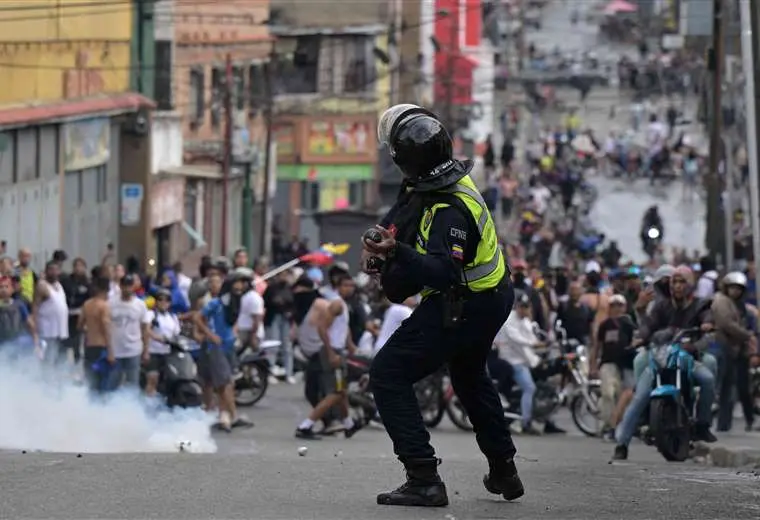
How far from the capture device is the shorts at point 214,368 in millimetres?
20391

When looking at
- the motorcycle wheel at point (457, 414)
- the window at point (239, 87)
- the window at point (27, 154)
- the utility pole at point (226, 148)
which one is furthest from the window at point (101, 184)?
the motorcycle wheel at point (457, 414)

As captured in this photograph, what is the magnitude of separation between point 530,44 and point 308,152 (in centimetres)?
6837

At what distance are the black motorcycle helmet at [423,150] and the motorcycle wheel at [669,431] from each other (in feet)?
23.6

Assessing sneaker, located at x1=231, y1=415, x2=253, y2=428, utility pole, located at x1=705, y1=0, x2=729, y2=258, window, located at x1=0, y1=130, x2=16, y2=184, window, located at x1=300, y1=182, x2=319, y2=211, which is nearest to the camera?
sneaker, located at x1=231, y1=415, x2=253, y2=428

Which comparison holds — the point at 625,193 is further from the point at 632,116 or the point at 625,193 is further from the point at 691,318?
the point at 691,318

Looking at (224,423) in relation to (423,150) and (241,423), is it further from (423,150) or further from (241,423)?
(423,150)

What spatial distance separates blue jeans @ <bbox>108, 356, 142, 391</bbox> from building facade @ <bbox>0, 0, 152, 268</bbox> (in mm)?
11272

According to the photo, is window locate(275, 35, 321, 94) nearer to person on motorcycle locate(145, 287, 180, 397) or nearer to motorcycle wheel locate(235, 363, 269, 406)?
motorcycle wheel locate(235, 363, 269, 406)

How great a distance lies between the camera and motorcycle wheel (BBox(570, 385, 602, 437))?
21406 mm

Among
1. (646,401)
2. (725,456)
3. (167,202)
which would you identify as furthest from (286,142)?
(725,456)

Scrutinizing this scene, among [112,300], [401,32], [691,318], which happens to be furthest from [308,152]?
[691,318]

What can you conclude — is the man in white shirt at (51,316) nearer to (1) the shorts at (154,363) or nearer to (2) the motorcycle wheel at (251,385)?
(1) the shorts at (154,363)

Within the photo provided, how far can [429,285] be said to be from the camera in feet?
29.0

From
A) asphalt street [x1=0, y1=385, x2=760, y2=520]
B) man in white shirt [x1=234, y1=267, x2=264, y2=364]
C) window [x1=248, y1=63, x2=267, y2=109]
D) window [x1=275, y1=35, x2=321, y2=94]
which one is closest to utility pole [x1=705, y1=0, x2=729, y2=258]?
man in white shirt [x1=234, y1=267, x2=264, y2=364]
